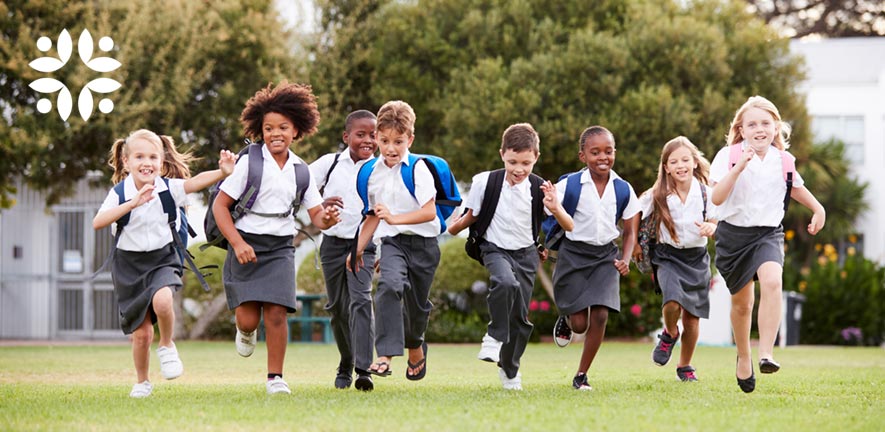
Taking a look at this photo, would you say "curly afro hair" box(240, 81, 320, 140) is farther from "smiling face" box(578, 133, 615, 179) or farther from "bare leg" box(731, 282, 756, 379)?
"bare leg" box(731, 282, 756, 379)

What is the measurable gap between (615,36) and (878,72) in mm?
14311

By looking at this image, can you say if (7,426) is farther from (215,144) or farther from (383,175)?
(215,144)


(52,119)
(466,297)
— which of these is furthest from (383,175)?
(466,297)

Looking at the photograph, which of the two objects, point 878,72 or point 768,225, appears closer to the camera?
point 768,225

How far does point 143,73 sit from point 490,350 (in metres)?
11.9

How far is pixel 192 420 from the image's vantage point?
6.40 meters

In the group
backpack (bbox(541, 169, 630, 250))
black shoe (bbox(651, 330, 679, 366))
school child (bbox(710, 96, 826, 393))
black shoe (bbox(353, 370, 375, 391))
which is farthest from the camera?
black shoe (bbox(651, 330, 679, 366))

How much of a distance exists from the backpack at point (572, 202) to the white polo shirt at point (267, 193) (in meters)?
1.87

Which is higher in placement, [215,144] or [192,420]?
[215,144]

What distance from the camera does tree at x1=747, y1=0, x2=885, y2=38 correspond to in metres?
37.9

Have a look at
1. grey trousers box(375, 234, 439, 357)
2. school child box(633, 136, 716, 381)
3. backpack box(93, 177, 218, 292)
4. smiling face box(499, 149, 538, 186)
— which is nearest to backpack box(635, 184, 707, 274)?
school child box(633, 136, 716, 381)

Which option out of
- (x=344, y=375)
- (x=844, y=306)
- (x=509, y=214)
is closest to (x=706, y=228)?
(x=509, y=214)

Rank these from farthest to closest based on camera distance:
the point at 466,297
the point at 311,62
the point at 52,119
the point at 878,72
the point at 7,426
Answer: the point at 878,72, the point at 466,297, the point at 311,62, the point at 52,119, the point at 7,426

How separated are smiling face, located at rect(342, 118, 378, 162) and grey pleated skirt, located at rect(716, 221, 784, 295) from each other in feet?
8.31
